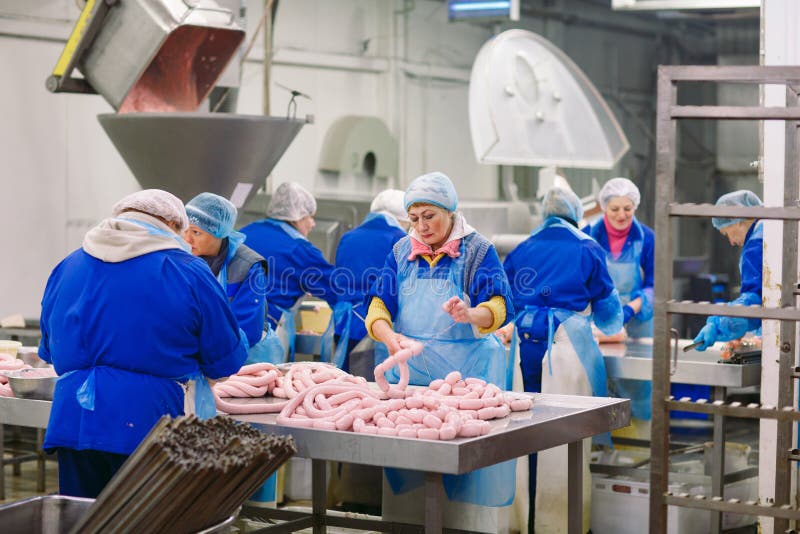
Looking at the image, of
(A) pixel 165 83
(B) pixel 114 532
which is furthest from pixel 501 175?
(B) pixel 114 532

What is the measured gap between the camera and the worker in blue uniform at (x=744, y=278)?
15.0 ft

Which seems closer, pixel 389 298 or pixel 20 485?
pixel 389 298

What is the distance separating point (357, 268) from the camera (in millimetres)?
5781

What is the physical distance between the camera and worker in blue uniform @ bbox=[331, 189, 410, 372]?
18.8 feet

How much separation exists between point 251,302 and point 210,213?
1.25 feet

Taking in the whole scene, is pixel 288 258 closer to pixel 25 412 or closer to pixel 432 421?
pixel 25 412

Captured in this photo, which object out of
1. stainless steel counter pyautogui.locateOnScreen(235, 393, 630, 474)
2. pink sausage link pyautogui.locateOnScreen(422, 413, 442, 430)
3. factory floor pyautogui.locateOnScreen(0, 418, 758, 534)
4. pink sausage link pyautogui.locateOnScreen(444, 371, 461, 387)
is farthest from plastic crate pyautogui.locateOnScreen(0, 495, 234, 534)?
factory floor pyautogui.locateOnScreen(0, 418, 758, 534)

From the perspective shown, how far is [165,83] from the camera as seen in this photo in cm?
563

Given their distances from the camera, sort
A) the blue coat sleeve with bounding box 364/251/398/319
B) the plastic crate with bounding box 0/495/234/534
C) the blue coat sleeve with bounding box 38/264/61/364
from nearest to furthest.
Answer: the plastic crate with bounding box 0/495/234/534 → the blue coat sleeve with bounding box 38/264/61/364 → the blue coat sleeve with bounding box 364/251/398/319

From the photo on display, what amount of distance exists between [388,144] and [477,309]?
594 centimetres

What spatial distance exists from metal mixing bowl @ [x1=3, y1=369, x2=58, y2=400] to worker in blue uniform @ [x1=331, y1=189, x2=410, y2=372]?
213 cm

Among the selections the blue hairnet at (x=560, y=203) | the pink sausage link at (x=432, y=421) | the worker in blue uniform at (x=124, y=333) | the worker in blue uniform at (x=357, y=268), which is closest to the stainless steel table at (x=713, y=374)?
the blue hairnet at (x=560, y=203)

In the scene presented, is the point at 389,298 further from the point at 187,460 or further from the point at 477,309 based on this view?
the point at 187,460

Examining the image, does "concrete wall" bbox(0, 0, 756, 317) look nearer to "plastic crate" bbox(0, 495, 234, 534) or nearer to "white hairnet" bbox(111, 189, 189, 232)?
"white hairnet" bbox(111, 189, 189, 232)
